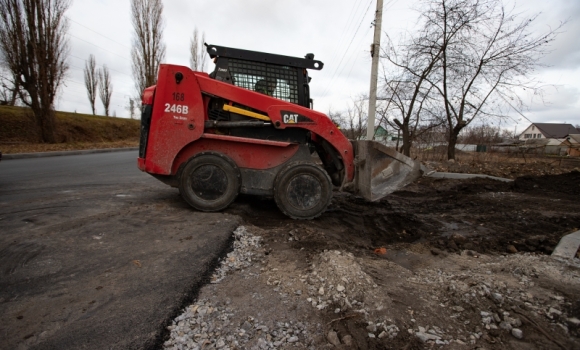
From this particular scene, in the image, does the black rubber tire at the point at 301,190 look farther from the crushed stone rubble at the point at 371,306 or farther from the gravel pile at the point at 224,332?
the gravel pile at the point at 224,332

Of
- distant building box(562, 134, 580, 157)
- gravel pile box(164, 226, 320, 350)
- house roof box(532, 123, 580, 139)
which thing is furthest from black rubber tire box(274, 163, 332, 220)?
house roof box(532, 123, 580, 139)

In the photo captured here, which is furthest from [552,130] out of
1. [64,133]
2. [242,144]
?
[64,133]

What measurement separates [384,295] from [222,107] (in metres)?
3.22

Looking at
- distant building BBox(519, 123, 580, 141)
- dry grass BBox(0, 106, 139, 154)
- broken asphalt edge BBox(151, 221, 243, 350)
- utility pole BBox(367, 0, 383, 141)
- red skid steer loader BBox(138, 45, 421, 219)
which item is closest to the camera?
broken asphalt edge BBox(151, 221, 243, 350)

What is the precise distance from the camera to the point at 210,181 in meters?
4.27

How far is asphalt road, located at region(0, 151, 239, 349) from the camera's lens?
1820 mm

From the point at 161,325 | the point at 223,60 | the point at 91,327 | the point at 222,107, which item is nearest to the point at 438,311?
the point at 161,325

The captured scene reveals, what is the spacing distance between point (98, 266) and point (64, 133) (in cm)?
2467

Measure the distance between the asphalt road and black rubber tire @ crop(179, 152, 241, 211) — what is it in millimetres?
201

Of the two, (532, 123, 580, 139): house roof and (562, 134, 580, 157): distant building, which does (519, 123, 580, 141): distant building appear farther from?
(562, 134, 580, 157): distant building

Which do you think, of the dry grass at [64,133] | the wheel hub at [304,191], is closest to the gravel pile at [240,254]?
the wheel hub at [304,191]

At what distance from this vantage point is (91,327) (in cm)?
184

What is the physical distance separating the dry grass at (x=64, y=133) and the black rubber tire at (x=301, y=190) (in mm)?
14874

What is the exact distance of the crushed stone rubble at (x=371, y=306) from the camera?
→ 73.0 inches
